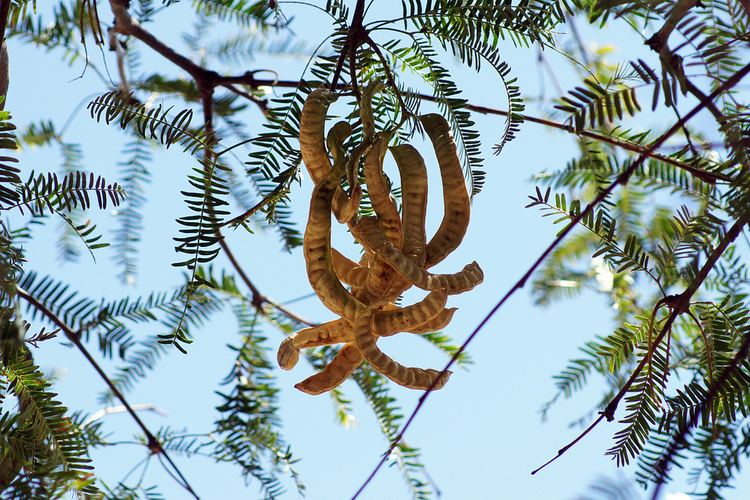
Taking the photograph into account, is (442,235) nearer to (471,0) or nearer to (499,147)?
(499,147)

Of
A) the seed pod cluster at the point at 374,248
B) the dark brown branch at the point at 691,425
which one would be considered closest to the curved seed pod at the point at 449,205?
the seed pod cluster at the point at 374,248

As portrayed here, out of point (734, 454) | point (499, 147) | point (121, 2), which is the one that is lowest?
point (734, 454)

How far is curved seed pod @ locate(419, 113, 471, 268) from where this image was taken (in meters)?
0.79

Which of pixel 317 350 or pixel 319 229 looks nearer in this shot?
pixel 319 229

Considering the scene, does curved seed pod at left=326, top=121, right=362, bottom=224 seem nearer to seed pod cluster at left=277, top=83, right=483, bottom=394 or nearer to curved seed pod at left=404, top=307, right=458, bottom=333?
seed pod cluster at left=277, top=83, right=483, bottom=394

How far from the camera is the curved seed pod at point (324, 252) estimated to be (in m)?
0.75

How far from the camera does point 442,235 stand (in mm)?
795

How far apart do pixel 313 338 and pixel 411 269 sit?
5.1 inches

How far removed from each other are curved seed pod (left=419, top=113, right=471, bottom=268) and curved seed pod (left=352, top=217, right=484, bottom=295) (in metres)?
0.03

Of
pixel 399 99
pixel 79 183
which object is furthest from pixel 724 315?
pixel 79 183

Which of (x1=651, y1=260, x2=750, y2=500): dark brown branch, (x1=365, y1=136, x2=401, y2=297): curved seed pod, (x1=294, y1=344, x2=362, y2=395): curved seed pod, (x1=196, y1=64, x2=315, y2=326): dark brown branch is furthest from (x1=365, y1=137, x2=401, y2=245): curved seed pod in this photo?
(x1=196, y1=64, x2=315, y2=326): dark brown branch

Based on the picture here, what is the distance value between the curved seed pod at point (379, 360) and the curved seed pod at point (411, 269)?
6cm

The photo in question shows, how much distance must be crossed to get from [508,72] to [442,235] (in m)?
0.25

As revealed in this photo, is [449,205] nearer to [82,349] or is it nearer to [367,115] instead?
[367,115]
